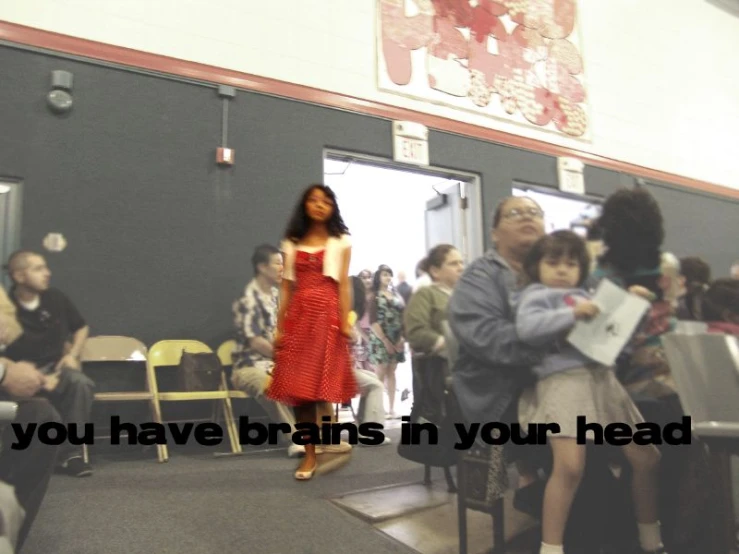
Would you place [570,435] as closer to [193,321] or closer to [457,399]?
[457,399]

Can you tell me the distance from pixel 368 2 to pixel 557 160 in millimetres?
829

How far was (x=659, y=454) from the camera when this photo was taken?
1.20 m

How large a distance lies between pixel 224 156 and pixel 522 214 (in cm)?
96

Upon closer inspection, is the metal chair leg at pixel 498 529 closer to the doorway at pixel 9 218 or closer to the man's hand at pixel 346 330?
the man's hand at pixel 346 330

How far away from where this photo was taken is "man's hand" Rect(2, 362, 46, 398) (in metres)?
1.30

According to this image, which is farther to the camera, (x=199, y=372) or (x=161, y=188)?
(x=161, y=188)

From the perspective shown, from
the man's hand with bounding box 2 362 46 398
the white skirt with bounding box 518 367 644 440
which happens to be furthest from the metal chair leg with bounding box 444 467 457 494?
the man's hand with bounding box 2 362 46 398

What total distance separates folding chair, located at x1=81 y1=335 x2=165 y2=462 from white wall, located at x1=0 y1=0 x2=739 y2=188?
37.0 inches

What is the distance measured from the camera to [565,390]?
1.16 metres

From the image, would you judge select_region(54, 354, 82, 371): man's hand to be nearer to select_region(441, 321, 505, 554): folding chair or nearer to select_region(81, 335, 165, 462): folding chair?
select_region(81, 335, 165, 462): folding chair

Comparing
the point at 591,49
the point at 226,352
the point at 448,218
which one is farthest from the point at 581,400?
the point at 591,49

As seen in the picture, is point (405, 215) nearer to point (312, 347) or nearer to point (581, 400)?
point (312, 347)

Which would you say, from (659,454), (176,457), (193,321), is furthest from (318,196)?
(659,454)

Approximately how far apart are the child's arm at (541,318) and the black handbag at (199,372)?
0.82m
